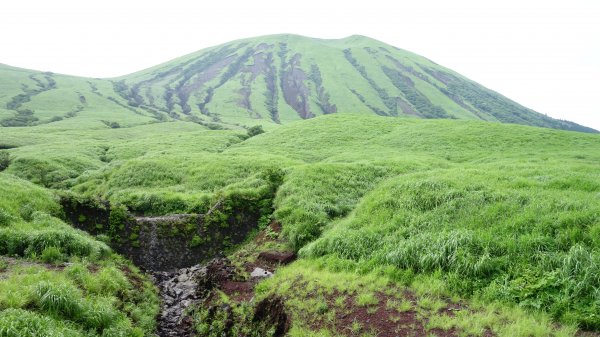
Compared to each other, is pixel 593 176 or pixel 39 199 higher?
pixel 593 176

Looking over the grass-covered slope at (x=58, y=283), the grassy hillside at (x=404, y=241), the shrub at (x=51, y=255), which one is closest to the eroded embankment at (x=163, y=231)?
the grass-covered slope at (x=58, y=283)

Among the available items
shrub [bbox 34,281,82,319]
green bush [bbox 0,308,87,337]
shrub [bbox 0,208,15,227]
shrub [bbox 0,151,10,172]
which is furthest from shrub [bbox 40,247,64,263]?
shrub [bbox 0,151,10,172]

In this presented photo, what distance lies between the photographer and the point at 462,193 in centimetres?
1941

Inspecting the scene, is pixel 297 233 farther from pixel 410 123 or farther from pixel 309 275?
pixel 410 123

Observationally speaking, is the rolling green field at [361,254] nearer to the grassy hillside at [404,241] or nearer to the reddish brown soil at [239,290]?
the grassy hillside at [404,241]

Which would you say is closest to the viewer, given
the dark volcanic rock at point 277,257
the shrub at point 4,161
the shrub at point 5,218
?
the shrub at point 5,218

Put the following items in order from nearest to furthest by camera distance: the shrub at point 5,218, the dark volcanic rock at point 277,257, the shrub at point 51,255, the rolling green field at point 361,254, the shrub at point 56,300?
the rolling green field at point 361,254
the shrub at point 56,300
the shrub at point 51,255
the shrub at point 5,218
the dark volcanic rock at point 277,257

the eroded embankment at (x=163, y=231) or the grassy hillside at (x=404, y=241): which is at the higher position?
the grassy hillside at (x=404, y=241)

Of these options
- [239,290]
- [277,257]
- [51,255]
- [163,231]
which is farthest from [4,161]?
[239,290]

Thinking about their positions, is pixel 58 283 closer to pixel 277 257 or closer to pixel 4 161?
pixel 277 257

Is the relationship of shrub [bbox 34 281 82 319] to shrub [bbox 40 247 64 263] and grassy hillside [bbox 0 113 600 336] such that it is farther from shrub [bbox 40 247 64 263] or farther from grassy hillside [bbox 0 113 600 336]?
shrub [bbox 40 247 64 263]

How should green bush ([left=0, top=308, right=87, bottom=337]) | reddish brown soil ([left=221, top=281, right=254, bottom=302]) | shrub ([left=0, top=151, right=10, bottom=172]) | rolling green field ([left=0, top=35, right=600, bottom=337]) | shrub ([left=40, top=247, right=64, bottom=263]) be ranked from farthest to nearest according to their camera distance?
shrub ([left=0, top=151, right=10, bottom=172]) → reddish brown soil ([left=221, top=281, right=254, bottom=302]) → shrub ([left=40, top=247, right=64, bottom=263]) → rolling green field ([left=0, top=35, right=600, bottom=337]) → green bush ([left=0, top=308, right=87, bottom=337])

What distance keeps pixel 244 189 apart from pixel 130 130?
8217 cm

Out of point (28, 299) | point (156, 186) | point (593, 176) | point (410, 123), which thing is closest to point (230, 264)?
point (28, 299)
